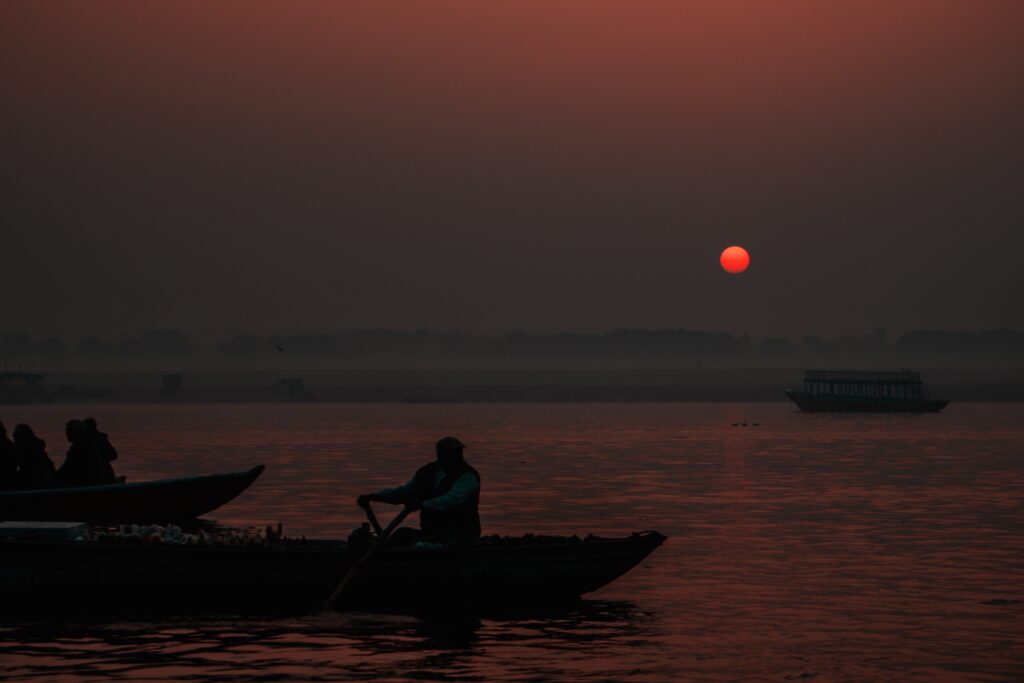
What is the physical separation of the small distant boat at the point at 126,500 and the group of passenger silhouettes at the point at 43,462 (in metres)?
0.32

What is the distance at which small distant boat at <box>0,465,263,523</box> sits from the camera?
30.7 metres

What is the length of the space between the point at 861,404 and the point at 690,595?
138505 millimetres

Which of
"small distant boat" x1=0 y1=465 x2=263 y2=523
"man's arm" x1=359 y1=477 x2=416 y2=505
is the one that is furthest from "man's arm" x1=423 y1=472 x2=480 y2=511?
"small distant boat" x1=0 y1=465 x2=263 y2=523

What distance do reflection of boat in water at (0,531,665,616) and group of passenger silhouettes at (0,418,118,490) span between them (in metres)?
8.49

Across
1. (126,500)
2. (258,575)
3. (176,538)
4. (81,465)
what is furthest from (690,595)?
(81,465)

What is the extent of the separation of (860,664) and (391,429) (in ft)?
320

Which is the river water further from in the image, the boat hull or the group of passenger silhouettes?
the boat hull

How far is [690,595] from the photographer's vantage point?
25.0 metres

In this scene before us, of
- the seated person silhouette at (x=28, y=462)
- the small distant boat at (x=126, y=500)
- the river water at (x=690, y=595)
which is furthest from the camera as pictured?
the seated person silhouette at (x=28, y=462)

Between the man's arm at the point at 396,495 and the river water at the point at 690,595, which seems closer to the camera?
the river water at the point at 690,595

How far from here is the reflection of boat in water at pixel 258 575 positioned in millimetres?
22188

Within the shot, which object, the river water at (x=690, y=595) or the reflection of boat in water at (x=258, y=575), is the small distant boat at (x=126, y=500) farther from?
the reflection of boat in water at (x=258, y=575)

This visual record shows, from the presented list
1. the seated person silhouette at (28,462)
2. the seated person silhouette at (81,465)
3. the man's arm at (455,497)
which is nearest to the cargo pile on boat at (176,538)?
the man's arm at (455,497)

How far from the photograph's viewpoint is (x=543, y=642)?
2061 cm
